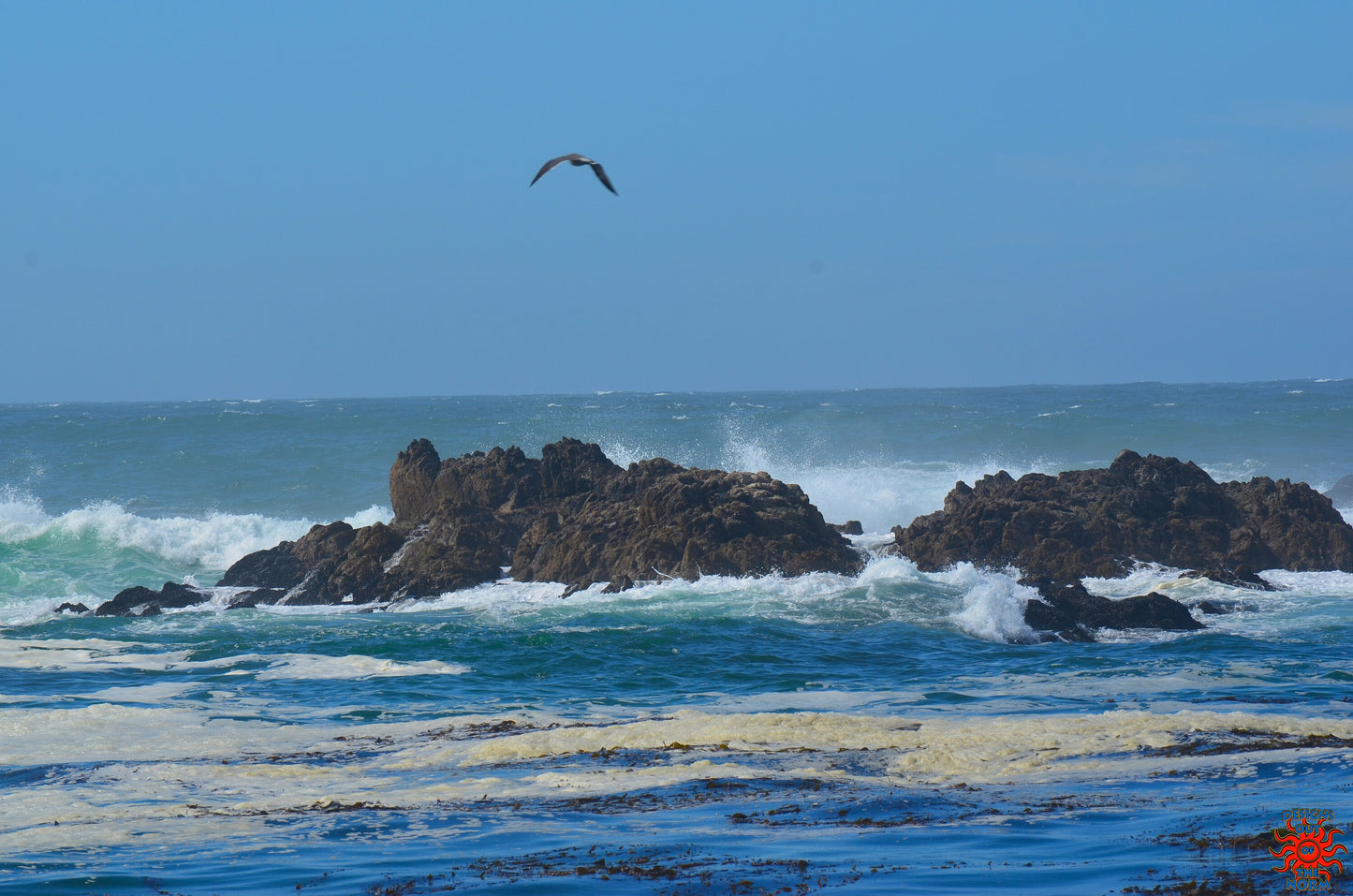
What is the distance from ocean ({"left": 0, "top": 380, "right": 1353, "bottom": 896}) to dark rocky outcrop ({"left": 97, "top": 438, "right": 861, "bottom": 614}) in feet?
2.47

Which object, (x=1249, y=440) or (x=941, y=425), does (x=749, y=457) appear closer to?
(x=941, y=425)

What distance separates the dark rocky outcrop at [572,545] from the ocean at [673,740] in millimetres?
752

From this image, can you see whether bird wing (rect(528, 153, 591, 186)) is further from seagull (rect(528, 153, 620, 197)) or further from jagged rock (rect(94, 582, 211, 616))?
jagged rock (rect(94, 582, 211, 616))

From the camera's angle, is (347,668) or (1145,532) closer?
(347,668)

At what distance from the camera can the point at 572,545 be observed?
24.3 m

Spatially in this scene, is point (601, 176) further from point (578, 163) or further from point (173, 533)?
point (173, 533)

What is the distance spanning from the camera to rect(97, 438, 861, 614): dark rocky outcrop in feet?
77.6

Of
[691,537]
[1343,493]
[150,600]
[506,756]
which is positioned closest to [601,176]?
[506,756]

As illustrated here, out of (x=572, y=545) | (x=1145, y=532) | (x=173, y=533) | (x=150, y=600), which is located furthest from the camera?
(x=173, y=533)

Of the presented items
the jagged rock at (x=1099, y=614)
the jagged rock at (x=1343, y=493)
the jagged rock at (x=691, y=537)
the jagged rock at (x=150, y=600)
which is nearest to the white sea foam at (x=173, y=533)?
the jagged rock at (x=150, y=600)

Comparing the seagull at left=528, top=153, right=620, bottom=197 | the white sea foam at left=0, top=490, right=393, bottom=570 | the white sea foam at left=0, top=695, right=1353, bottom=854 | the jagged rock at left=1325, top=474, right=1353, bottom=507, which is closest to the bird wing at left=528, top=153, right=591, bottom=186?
the seagull at left=528, top=153, right=620, bottom=197

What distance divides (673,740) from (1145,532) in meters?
15.2

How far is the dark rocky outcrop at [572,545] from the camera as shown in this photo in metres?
23.7

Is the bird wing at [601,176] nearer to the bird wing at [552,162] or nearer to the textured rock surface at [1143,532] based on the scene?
the bird wing at [552,162]
